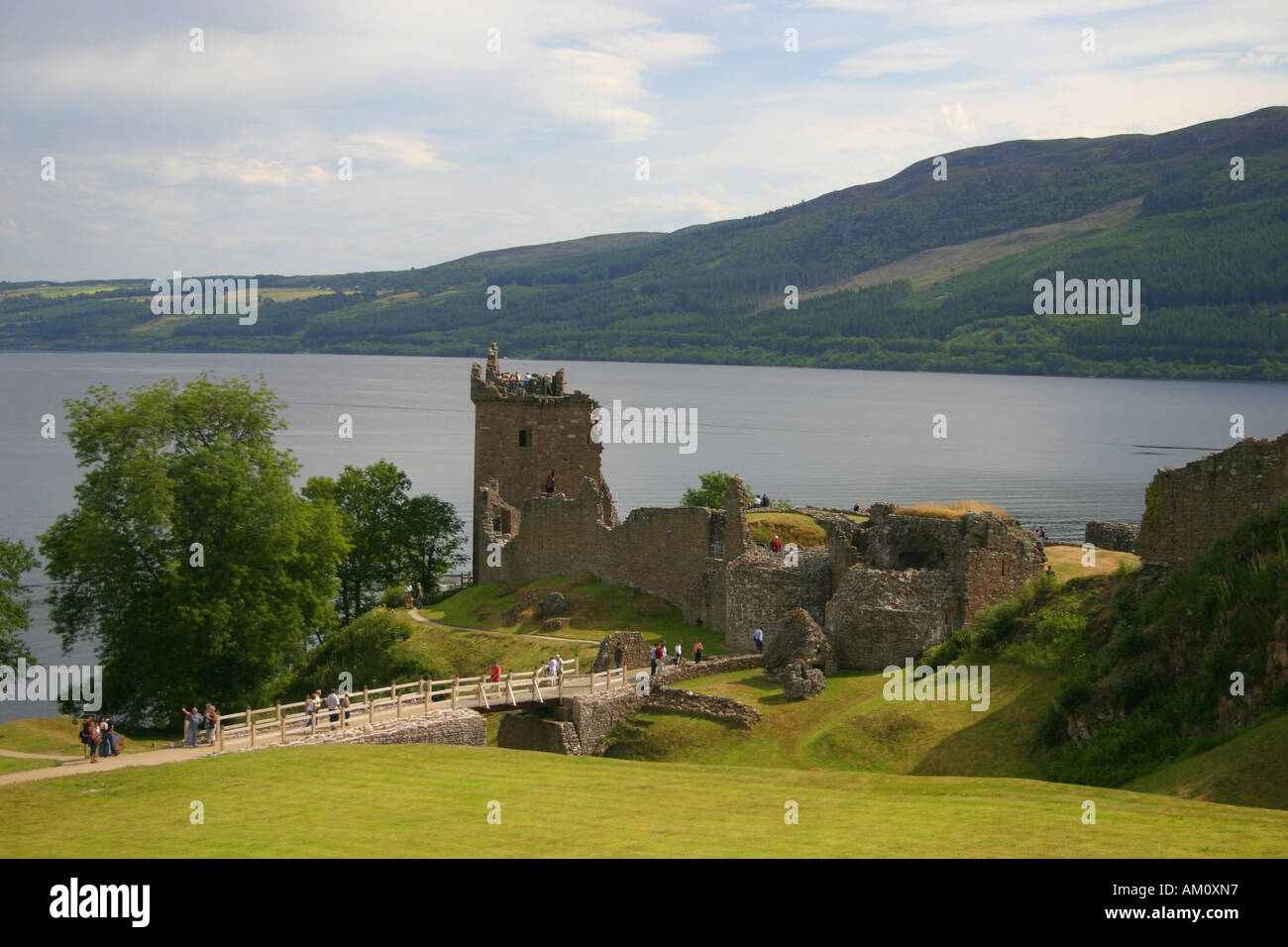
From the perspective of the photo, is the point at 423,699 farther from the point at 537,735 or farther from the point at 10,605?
the point at 10,605

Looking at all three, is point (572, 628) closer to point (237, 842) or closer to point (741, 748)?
point (741, 748)

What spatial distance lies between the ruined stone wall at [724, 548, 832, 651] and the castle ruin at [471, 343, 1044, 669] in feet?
0.14

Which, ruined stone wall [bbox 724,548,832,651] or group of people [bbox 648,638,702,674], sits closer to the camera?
group of people [bbox 648,638,702,674]

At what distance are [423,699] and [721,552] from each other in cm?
1557

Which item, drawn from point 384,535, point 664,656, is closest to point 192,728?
point 664,656

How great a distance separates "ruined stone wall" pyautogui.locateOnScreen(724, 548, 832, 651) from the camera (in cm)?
4334

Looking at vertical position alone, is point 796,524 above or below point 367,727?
above

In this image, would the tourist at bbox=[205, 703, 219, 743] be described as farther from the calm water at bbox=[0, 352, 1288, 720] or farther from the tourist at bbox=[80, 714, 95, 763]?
the calm water at bbox=[0, 352, 1288, 720]

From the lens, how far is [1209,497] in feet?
100

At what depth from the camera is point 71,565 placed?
45.4 metres

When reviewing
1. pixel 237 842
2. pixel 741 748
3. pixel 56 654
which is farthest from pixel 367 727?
pixel 56 654

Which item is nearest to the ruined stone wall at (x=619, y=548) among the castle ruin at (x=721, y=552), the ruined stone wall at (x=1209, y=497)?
the castle ruin at (x=721, y=552)

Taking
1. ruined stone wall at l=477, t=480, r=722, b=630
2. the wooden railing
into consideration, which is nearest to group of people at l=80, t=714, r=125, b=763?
the wooden railing

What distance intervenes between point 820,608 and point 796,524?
8.67m
